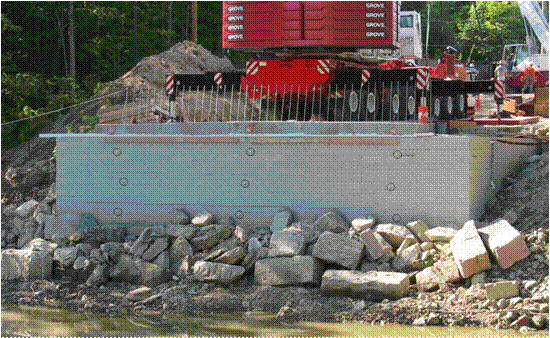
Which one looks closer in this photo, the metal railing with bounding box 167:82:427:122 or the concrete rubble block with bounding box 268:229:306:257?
the concrete rubble block with bounding box 268:229:306:257

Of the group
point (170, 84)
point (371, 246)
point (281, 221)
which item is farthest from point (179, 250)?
point (170, 84)

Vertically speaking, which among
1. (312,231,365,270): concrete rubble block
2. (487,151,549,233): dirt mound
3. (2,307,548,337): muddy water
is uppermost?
(487,151,549,233): dirt mound

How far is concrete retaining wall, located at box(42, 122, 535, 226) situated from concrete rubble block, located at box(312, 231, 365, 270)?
1.29 m

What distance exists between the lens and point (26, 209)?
1480 centimetres

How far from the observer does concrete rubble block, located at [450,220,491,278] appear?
452 inches

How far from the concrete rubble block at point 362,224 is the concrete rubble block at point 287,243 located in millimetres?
835

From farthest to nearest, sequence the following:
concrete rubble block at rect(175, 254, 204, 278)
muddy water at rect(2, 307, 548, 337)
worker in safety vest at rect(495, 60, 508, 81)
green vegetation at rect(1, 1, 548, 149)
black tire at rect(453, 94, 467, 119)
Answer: worker in safety vest at rect(495, 60, 508, 81)
green vegetation at rect(1, 1, 548, 149)
black tire at rect(453, 94, 467, 119)
concrete rubble block at rect(175, 254, 204, 278)
muddy water at rect(2, 307, 548, 337)

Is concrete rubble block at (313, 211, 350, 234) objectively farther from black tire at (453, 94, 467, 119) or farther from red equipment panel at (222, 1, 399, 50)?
black tire at (453, 94, 467, 119)

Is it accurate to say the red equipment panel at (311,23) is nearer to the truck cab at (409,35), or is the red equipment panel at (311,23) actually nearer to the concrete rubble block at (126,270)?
the concrete rubble block at (126,270)

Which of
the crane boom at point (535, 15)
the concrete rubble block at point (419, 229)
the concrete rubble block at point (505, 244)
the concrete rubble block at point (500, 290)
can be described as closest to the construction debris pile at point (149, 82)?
the concrete rubble block at point (419, 229)

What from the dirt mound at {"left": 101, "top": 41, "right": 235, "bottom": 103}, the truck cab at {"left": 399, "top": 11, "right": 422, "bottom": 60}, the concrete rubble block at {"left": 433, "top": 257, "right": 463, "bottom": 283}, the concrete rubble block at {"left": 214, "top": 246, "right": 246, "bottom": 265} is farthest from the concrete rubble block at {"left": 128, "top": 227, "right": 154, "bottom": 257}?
the truck cab at {"left": 399, "top": 11, "right": 422, "bottom": 60}

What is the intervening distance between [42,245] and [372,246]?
5.21 m

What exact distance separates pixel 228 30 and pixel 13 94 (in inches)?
300

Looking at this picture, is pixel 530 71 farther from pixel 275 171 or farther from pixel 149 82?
pixel 275 171
